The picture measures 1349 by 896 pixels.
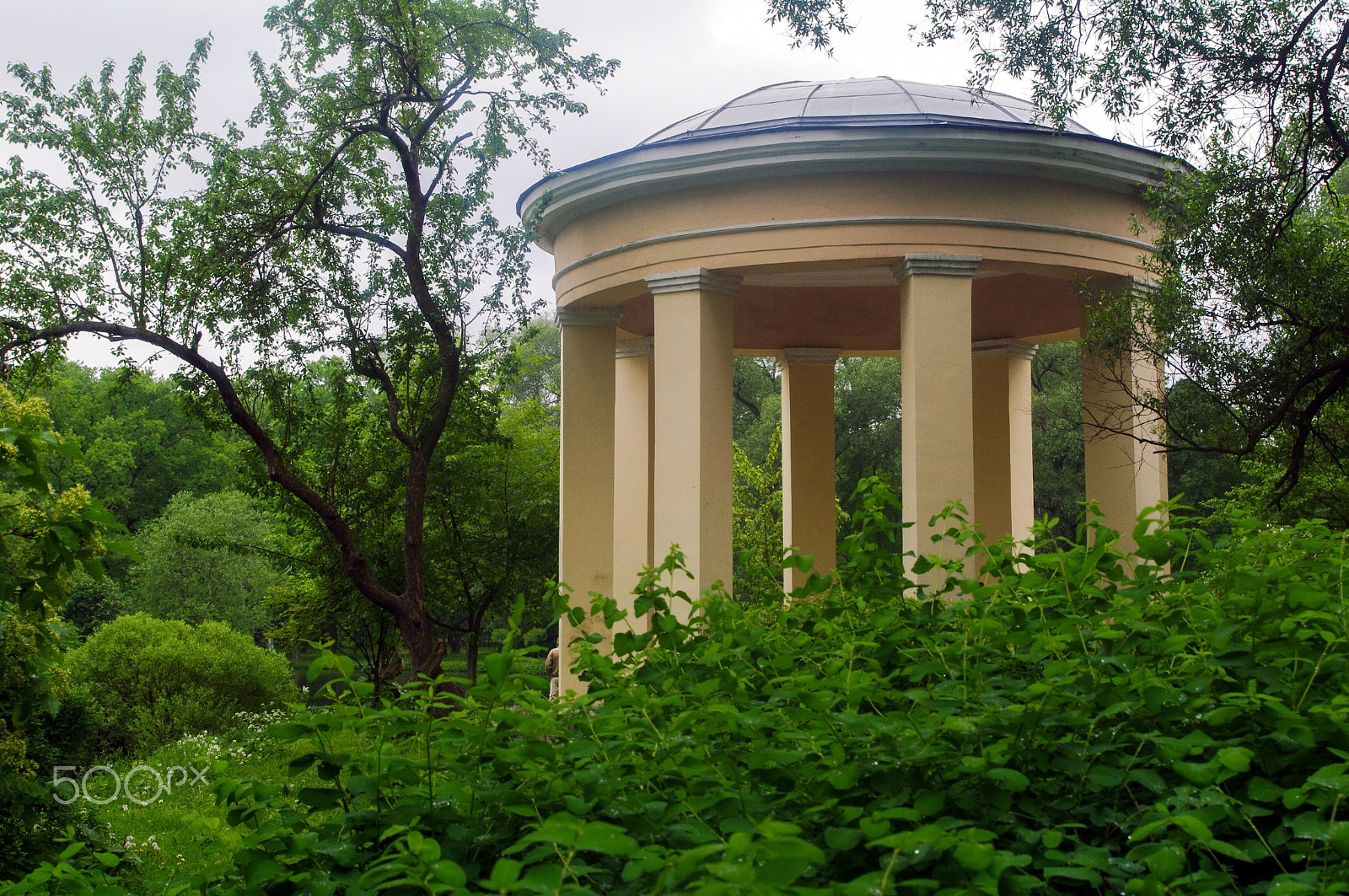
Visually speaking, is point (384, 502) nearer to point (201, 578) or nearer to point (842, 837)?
point (842, 837)

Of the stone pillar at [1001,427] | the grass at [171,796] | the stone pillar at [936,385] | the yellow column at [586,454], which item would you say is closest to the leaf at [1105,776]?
the grass at [171,796]

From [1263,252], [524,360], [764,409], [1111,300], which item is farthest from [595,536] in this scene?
[764,409]

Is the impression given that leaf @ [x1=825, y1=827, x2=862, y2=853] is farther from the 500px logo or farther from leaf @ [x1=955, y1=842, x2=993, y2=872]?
the 500px logo

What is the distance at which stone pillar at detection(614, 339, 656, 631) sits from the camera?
15875 millimetres

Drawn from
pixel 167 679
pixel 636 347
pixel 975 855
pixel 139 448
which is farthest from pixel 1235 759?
pixel 139 448

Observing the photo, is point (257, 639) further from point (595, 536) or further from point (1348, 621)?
point (1348, 621)

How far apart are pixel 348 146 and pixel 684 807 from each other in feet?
49.3

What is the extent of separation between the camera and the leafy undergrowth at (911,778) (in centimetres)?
244

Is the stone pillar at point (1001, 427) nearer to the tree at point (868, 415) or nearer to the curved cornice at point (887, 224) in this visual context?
the curved cornice at point (887, 224)

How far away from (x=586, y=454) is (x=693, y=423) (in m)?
2.49

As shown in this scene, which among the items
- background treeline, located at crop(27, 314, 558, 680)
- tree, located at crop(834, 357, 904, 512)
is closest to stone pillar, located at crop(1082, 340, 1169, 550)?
background treeline, located at crop(27, 314, 558, 680)

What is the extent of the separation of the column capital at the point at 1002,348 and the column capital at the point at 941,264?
6.86 metres

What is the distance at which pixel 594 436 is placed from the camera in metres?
Result: 14.5

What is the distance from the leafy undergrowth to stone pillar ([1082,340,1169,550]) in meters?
9.61
